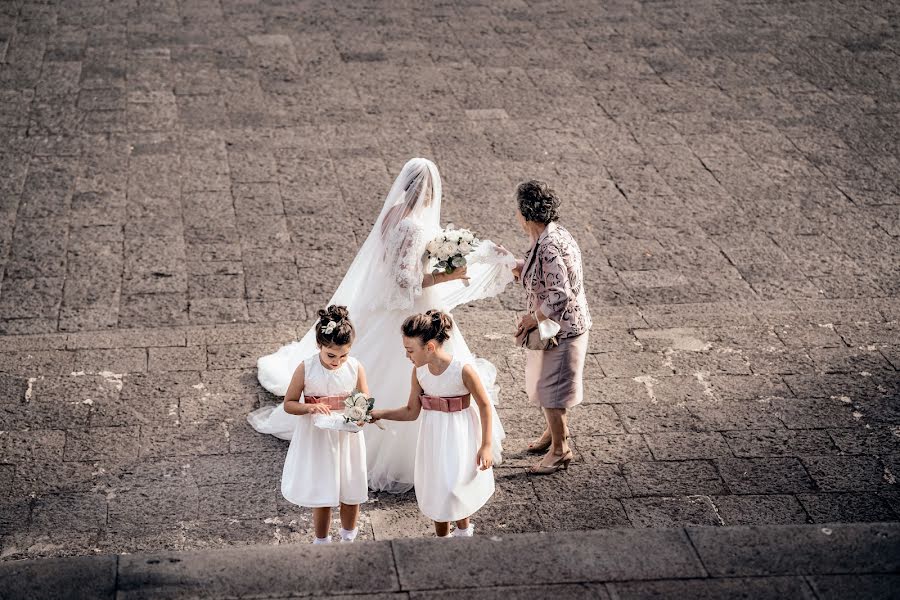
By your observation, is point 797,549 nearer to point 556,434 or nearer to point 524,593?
point 524,593

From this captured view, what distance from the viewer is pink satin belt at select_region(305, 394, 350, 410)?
204 inches

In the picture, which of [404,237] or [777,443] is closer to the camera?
[404,237]

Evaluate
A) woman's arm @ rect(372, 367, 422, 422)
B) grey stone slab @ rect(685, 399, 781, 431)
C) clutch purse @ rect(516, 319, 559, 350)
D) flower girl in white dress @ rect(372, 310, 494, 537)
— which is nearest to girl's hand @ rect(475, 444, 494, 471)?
flower girl in white dress @ rect(372, 310, 494, 537)

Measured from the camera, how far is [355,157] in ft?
33.9

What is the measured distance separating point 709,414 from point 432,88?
6415mm

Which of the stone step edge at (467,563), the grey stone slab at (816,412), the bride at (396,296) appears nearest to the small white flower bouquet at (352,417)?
the stone step edge at (467,563)

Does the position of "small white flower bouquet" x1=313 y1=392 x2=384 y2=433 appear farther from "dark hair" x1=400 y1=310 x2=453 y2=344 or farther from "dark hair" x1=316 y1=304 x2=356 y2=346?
"dark hair" x1=400 y1=310 x2=453 y2=344

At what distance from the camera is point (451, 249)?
5820 millimetres

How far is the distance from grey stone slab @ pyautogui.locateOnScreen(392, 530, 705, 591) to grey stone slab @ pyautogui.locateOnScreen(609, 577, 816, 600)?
0.05 m

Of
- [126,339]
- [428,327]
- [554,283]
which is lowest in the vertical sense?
[126,339]

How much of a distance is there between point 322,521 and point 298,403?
667 millimetres

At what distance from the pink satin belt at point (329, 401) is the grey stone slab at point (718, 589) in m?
1.60

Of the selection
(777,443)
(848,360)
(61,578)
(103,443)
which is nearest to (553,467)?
(777,443)

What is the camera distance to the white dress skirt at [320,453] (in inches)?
204
